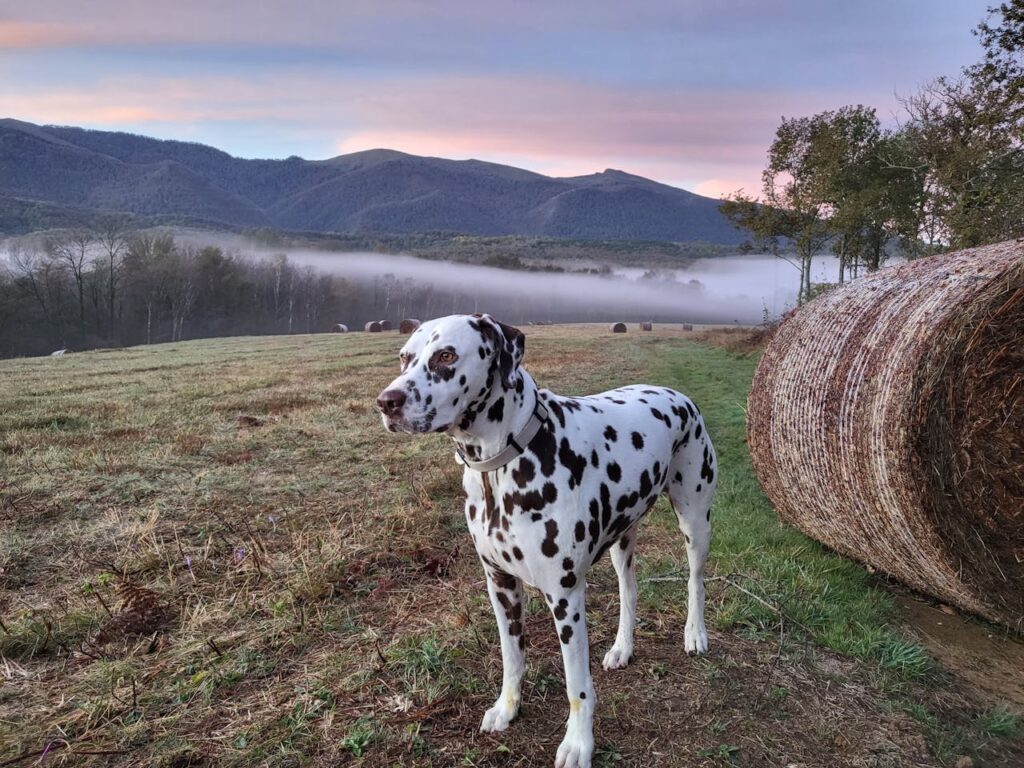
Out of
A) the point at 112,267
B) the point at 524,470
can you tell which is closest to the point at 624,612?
the point at 524,470

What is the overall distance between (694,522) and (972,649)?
270 cm

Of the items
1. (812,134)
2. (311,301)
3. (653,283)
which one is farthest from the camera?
(653,283)

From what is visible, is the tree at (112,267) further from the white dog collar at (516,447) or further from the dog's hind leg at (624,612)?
the white dog collar at (516,447)

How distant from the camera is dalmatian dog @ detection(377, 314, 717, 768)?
9.50 feet

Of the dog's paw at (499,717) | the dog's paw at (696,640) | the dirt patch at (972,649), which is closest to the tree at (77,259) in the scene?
the dog's paw at (499,717)

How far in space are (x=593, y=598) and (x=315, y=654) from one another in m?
2.24

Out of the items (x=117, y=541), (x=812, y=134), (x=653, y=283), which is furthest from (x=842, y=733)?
(x=653, y=283)

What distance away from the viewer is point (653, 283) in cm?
14875

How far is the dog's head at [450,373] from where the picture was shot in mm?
2783

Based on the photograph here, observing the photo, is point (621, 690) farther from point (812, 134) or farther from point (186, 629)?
point (812, 134)

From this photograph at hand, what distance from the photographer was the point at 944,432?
16.1 ft

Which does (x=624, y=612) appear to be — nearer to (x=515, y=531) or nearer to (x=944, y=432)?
(x=515, y=531)

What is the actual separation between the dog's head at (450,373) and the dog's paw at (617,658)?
225 centimetres

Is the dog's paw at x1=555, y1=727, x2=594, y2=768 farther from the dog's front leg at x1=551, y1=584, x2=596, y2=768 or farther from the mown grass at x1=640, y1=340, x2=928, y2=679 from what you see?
the mown grass at x1=640, y1=340, x2=928, y2=679
